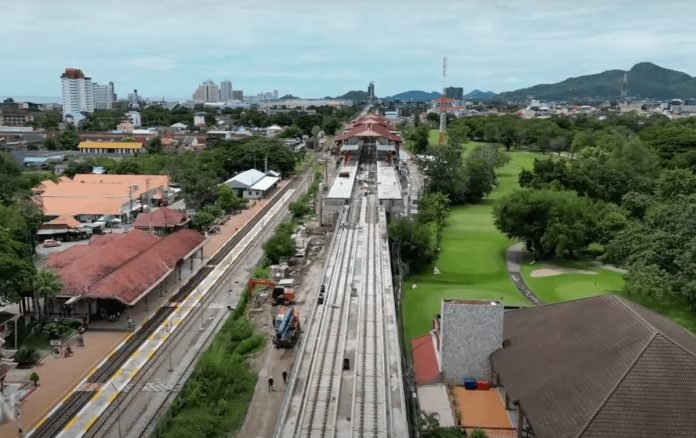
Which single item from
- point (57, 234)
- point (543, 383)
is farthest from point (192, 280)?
point (543, 383)

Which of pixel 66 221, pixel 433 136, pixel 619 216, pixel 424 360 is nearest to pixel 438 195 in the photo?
pixel 619 216

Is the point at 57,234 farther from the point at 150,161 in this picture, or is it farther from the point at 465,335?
the point at 465,335

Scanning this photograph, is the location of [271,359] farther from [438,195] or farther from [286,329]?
[438,195]

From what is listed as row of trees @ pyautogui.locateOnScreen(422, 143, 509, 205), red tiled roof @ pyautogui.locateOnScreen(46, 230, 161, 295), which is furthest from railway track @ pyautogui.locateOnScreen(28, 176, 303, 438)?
row of trees @ pyautogui.locateOnScreen(422, 143, 509, 205)

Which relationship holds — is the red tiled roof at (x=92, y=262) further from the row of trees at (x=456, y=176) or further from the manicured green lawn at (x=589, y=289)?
the row of trees at (x=456, y=176)

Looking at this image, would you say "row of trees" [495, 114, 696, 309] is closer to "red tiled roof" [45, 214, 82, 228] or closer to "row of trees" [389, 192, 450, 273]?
"row of trees" [389, 192, 450, 273]

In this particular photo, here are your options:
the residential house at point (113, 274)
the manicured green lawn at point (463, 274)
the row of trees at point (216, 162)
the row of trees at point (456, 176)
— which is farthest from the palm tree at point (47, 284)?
the row of trees at point (456, 176)

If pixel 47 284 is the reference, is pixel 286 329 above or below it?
below
